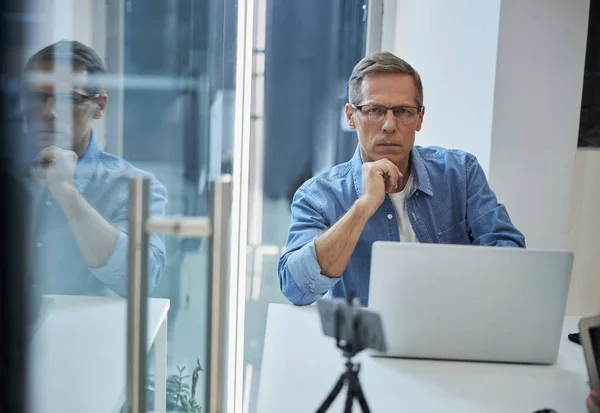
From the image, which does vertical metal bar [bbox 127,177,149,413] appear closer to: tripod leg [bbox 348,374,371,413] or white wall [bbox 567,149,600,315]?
tripod leg [bbox 348,374,371,413]

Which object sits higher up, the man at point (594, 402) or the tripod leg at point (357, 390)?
the tripod leg at point (357, 390)

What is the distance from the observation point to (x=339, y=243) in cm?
163

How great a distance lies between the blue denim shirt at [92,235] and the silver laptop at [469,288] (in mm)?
447

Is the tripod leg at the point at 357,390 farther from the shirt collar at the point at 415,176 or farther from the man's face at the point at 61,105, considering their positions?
the shirt collar at the point at 415,176

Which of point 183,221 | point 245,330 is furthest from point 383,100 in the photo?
point 245,330

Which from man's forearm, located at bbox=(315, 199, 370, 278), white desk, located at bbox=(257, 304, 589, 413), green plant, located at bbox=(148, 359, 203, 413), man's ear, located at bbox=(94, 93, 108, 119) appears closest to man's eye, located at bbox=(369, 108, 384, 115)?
man's forearm, located at bbox=(315, 199, 370, 278)

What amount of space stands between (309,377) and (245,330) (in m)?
1.87

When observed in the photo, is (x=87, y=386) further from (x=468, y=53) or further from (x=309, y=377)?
(x=468, y=53)

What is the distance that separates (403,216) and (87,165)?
3.93 feet

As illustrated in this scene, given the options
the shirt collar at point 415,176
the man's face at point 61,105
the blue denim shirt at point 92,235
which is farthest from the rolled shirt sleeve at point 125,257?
the shirt collar at point 415,176

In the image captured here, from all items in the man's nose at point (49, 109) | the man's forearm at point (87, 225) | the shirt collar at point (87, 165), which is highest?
the man's nose at point (49, 109)

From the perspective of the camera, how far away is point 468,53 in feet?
7.73

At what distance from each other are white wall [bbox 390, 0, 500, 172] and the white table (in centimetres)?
159

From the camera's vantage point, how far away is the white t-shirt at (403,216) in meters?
1.86
